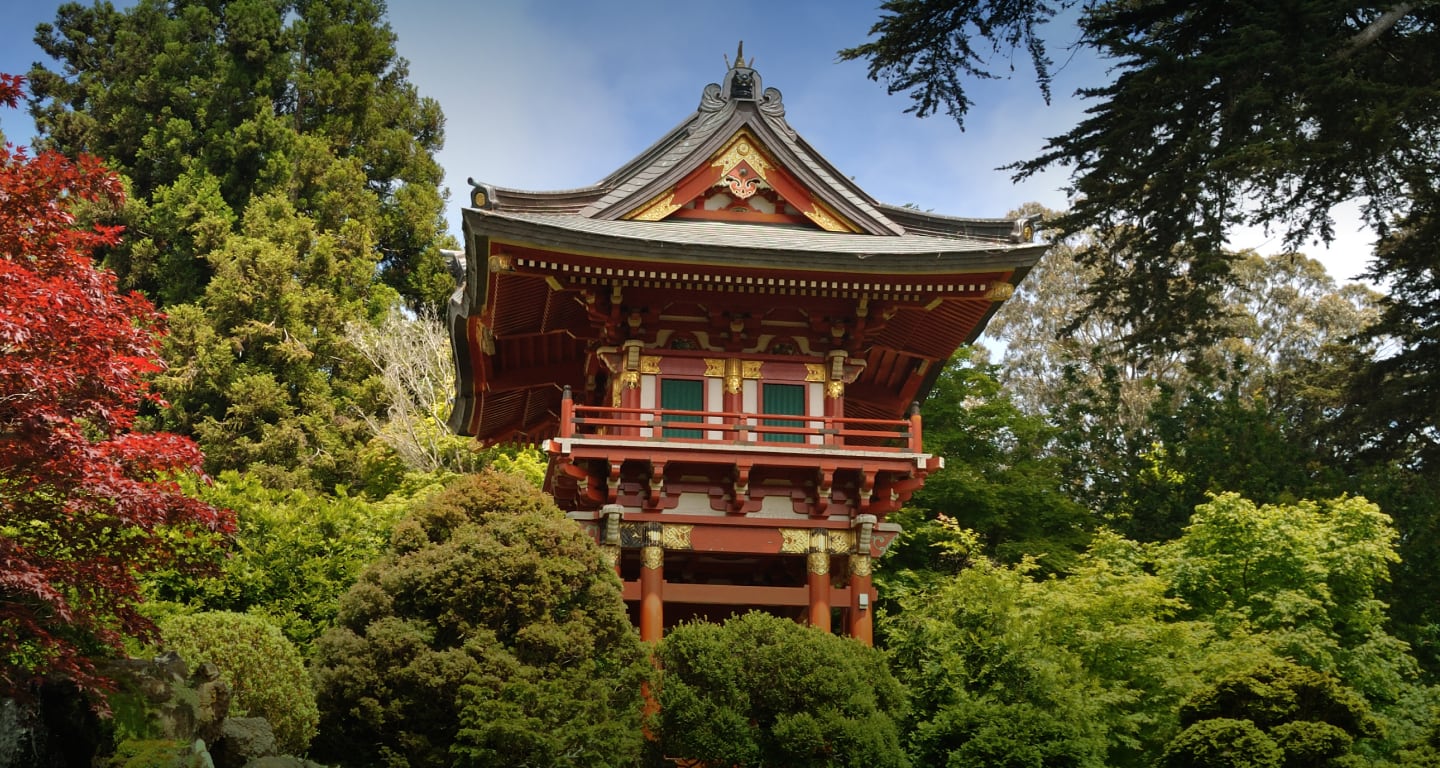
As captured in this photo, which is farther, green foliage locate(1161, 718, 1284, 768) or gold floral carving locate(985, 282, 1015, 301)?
gold floral carving locate(985, 282, 1015, 301)

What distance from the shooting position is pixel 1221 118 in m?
19.3

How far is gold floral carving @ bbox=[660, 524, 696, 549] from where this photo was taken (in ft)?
62.1

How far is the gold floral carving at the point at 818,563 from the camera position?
19141 mm

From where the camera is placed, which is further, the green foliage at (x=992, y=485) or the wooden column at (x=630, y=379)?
the green foliage at (x=992, y=485)

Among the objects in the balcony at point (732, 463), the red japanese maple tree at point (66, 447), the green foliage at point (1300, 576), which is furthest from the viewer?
the green foliage at point (1300, 576)

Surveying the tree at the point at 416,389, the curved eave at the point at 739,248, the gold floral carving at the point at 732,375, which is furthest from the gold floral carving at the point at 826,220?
the tree at the point at 416,389

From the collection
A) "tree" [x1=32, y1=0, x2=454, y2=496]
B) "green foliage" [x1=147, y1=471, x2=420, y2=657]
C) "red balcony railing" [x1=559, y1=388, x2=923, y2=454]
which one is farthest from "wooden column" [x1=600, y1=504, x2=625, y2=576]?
"tree" [x1=32, y1=0, x2=454, y2=496]

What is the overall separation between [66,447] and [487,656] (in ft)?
16.2

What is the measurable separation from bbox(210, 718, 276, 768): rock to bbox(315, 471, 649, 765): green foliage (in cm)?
108

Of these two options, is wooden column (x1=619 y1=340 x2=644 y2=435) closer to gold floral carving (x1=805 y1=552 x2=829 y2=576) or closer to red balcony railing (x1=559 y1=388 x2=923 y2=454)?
red balcony railing (x1=559 y1=388 x2=923 y2=454)

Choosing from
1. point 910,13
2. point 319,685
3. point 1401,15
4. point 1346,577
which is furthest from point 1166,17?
point 319,685

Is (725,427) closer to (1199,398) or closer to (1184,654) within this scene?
(1184,654)

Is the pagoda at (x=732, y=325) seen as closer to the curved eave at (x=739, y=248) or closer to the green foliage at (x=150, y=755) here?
the curved eave at (x=739, y=248)

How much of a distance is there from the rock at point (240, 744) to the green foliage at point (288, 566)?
7699 millimetres
